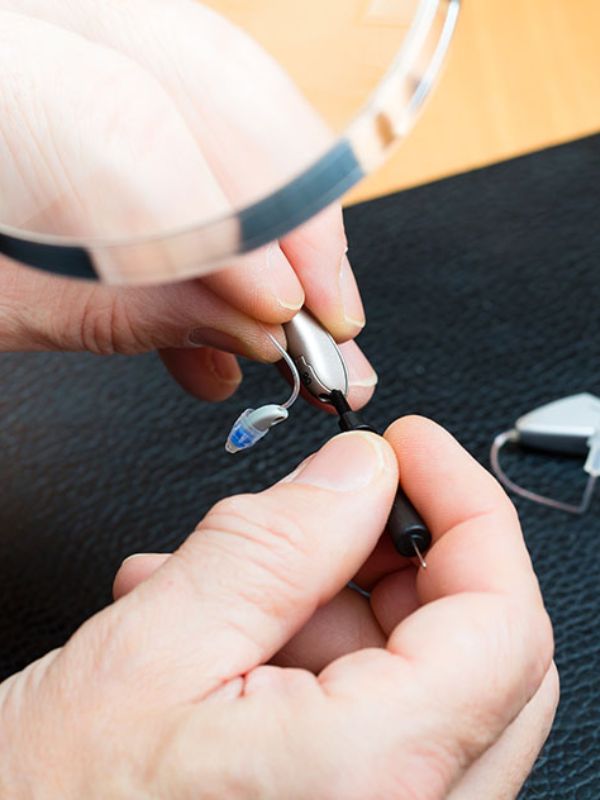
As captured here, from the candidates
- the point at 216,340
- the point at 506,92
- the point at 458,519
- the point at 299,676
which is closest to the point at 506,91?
the point at 506,92

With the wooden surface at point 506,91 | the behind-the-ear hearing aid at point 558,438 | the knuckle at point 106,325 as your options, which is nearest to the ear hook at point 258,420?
the knuckle at point 106,325

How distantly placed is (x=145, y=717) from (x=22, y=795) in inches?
2.9

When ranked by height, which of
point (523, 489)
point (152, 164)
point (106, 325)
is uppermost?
point (152, 164)

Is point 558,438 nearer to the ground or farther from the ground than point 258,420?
nearer to the ground

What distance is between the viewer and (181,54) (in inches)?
20.6

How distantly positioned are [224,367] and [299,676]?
1.26 feet

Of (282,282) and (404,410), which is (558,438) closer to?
(404,410)

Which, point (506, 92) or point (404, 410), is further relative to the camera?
point (506, 92)

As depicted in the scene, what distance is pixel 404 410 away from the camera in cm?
81

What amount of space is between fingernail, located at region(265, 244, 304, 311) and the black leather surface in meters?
0.19

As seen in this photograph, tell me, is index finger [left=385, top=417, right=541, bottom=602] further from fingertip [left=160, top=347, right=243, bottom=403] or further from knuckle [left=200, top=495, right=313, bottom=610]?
fingertip [left=160, top=347, right=243, bottom=403]

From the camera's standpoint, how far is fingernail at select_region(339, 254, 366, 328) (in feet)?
2.18

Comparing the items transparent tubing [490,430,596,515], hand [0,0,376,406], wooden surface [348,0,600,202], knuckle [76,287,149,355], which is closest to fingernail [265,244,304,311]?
hand [0,0,376,406]

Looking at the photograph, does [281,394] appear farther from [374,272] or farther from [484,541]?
[484,541]
